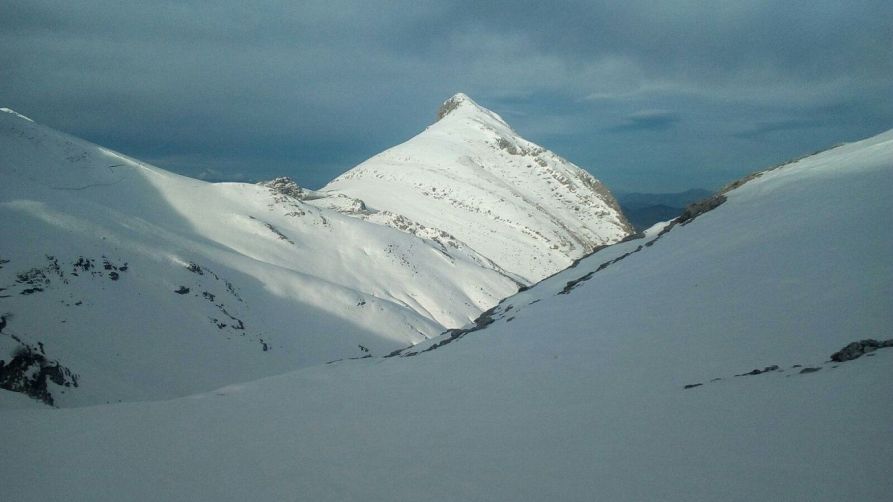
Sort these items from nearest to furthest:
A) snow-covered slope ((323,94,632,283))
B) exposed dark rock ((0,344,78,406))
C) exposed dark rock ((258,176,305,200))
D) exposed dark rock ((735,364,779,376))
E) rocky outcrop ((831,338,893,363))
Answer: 1. rocky outcrop ((831,338,893,363))
2. exposed dark rock ((735,364,779,376))
3. exposed dark rock ((0,344,78,406))
4. exposed dark rock ((258,176,305,200))
5. snow-covered slope ((323,94,632,283))

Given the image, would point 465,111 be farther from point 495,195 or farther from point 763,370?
point 763,370

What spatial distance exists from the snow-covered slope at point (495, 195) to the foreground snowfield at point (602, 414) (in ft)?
158

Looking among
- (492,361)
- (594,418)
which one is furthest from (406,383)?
(594,418)

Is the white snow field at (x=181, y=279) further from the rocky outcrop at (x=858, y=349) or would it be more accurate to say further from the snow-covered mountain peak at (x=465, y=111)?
the snow-covered mountain peak at (x=465, y=111)

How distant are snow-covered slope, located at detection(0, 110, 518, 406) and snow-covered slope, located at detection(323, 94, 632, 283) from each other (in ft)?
59.2

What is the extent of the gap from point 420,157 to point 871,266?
8421 cm

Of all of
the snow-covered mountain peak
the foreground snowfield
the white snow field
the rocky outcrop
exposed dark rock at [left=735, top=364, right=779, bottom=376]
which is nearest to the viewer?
the foreground snowfield

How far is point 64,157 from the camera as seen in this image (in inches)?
1483

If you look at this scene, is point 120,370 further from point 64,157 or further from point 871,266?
point 64,157

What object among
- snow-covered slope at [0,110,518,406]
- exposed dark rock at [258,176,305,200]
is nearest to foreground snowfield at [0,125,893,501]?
snow-covered slope at [0,110,518,406]

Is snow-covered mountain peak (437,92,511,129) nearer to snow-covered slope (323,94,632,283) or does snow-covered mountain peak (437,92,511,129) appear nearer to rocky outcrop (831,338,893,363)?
snow-covered slope (323,94,632,283)

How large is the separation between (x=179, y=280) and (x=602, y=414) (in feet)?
84.2

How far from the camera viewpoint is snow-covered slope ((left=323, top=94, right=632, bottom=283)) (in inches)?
2677

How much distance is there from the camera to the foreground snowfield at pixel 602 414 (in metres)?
4.51
